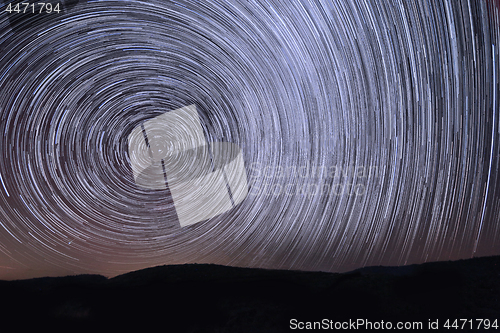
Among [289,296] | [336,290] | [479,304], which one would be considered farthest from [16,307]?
[479,304]

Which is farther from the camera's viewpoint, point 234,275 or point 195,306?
point 234,275

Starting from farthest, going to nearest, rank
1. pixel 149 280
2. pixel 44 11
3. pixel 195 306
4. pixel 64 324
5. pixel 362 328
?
pixel 149 280 < pixel 195 306 < pixel 64 324 < pixel 362 328 < pixel 44 11

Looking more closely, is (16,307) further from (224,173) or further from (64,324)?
(224,173)

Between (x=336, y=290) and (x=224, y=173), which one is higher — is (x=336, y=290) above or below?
below

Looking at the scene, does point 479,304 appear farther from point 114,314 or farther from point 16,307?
point 16,307

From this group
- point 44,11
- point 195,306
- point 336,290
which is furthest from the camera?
point 336,290

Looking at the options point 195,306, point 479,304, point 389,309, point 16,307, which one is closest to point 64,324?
point 16,307

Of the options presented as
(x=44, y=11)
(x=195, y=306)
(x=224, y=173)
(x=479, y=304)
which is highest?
(x=44, y=11)
